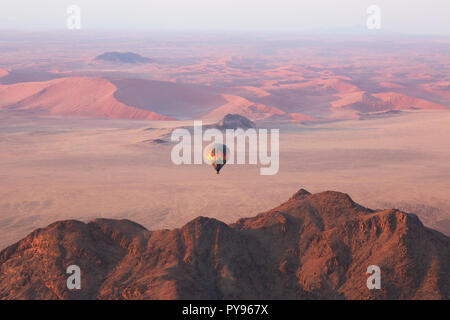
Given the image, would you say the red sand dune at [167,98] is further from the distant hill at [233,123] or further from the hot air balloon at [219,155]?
the hot air balloon at [219,155]

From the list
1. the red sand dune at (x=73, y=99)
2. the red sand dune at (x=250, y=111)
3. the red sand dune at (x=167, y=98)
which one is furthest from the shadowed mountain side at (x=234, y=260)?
the red sand dune at (x=167, y=98)

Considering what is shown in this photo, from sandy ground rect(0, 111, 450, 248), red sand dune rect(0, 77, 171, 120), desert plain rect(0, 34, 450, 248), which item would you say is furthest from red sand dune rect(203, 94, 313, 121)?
sandy ground rect(0, 111, 450, 248)

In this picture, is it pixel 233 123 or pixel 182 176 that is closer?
pixel 182 176

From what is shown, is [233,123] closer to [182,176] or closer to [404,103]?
[182,176]

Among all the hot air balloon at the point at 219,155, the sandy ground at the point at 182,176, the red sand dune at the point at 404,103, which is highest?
the hot air balloon at the point at 219,155

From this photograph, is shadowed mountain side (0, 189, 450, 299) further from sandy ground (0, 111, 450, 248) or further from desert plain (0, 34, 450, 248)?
desert plain (0, 34, 450, 248)

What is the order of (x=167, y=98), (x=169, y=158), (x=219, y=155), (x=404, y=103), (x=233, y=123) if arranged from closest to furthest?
(x=219, y=155)
(x=169, y=158)
(x=233, y=123)
(x=167, y=98)
(x=404, y=103)

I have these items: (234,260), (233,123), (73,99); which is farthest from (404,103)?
(234,260)

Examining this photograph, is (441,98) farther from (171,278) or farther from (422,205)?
(171,278)
